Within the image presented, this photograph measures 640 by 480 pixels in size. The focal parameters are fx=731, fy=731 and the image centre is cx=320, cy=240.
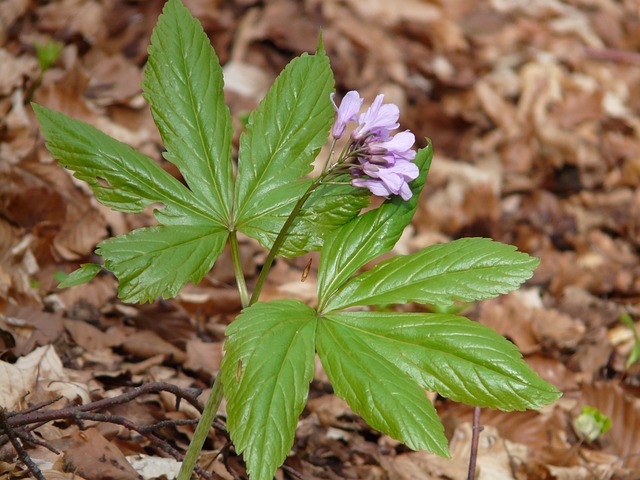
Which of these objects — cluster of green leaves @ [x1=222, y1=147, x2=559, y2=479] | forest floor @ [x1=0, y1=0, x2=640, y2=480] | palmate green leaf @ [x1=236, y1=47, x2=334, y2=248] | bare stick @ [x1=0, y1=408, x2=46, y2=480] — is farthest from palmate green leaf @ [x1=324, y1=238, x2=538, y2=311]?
bare stick @ [x1=0, y1=408, x2=46, y2=480]

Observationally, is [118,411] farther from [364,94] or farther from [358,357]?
[364,94]

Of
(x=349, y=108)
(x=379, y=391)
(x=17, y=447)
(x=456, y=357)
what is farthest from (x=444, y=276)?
(x=17, y=447)

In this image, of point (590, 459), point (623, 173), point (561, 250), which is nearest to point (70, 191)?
point (590, 459)

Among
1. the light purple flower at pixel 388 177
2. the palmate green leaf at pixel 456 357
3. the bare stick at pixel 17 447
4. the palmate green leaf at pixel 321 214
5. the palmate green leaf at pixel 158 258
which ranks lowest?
the bare stick at pixel 17 447

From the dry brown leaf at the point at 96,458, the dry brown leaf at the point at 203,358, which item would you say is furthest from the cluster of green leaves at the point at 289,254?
the dry brown leaf at the point at 203,358

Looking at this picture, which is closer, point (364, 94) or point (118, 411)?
point (118, 411)

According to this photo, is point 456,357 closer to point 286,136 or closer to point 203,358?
point 286,136

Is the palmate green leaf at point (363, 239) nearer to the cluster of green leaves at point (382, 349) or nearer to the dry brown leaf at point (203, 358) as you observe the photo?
the cluster of green leaves at point (382, 349)
